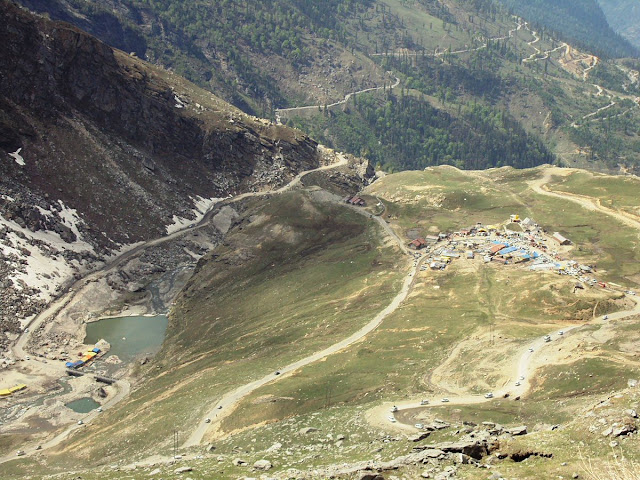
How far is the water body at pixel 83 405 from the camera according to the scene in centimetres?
13050

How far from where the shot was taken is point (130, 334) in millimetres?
166125

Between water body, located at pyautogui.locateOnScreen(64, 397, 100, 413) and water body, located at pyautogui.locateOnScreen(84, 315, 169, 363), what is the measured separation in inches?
715

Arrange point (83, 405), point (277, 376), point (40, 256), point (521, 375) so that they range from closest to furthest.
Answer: point (521, 375) < point (277, 376) < point (83, 405) < point (40, 256)

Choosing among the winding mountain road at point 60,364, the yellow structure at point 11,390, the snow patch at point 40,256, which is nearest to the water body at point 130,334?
the winding mountain road at point 60,364

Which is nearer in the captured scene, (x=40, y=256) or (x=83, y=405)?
(x=83, y=405)

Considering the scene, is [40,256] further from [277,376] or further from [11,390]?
[277,376]

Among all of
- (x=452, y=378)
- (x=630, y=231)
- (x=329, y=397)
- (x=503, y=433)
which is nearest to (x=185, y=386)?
(x=329, y=397)

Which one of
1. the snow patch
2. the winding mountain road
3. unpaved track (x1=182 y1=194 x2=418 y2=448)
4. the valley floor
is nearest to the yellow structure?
the valley floor

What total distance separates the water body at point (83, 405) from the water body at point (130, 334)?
18.2m

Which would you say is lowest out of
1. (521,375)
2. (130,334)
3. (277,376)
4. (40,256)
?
(521,375)

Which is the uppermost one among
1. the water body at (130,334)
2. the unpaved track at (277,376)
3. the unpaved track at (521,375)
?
the water body at (130,334)

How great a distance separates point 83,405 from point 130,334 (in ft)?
114

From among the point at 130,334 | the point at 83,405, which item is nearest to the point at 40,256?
the point at 130,334

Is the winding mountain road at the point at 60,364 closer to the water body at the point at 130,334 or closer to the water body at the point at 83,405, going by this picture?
the water body at the point at 83,405
